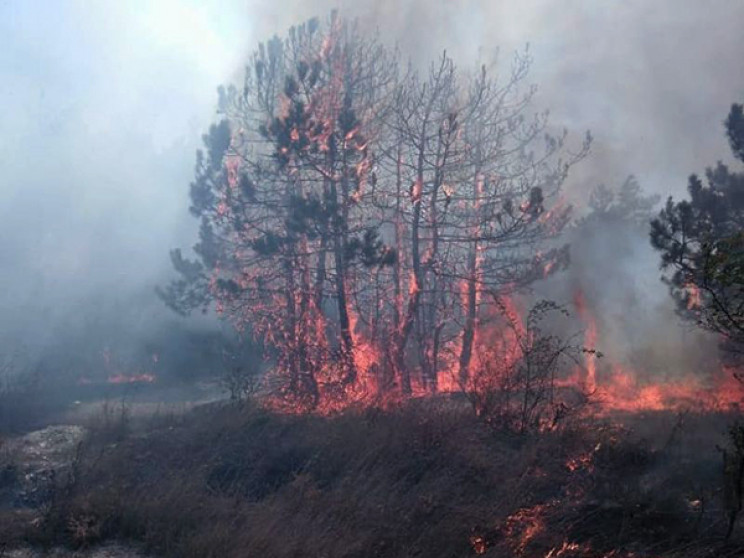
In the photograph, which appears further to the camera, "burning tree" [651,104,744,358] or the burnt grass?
"burning tree" [651,104,744,358]

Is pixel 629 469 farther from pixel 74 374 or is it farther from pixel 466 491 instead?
pixel 74 374

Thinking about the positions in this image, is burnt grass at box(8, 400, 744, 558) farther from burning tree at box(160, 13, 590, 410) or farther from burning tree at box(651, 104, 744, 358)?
burning tree at box(160, 13, 590, 410)

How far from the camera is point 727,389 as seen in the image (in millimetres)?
15641

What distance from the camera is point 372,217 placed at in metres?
16.6

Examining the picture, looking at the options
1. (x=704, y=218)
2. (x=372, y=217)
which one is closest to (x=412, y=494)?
(x=704, y=218)

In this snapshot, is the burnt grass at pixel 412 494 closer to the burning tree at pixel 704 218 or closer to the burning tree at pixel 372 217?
the burning tree at pixel 704 218

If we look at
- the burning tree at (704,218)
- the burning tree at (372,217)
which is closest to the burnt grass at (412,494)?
the burning tree at (704,218)

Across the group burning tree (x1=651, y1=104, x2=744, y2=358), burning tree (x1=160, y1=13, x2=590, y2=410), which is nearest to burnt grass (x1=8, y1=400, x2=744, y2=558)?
burning tree (x1=651, y1=104, x2=744, y2=358)

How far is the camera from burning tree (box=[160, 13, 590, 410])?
15.3 meters

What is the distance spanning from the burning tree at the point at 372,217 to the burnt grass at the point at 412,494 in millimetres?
3787

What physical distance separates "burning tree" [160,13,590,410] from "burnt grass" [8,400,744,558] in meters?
3.79

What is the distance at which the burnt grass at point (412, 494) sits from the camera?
6484mm

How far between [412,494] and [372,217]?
31.0ft

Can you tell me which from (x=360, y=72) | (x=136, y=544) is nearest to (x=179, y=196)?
(x=360, y=72)
